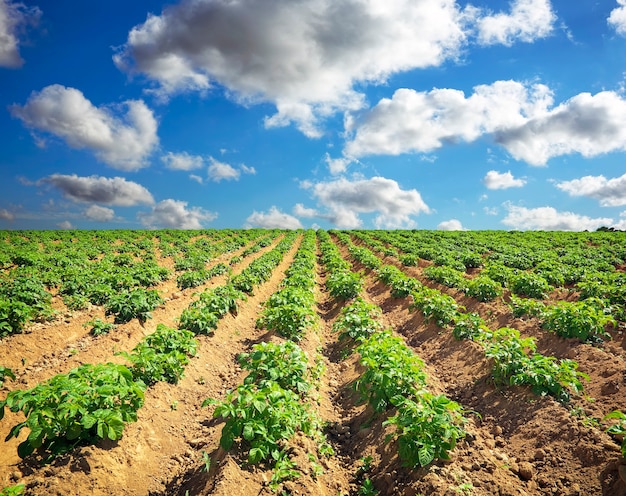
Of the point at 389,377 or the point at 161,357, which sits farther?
the point at 161,357

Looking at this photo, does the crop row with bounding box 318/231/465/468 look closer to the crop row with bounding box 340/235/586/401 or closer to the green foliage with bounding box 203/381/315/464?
the crop row with bounding box 340/235/586/401

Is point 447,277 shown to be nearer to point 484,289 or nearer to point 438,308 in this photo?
point 484,289

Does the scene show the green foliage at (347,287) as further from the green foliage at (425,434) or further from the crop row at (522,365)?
the green foliage at (425,434)

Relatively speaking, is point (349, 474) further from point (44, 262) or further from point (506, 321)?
point (44, 262)

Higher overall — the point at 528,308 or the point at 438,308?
the point at 528,308

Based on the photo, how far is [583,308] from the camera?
29.2 feet

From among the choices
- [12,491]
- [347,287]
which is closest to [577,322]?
[347,287]

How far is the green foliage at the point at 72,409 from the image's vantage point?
4.22 metres

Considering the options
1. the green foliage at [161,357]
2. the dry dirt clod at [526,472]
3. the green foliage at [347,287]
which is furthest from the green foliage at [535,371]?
the green foliage at [347,287]

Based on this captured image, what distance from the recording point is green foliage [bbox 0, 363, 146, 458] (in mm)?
4219

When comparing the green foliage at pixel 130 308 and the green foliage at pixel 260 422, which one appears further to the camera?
the green foliage at pixel 130 308

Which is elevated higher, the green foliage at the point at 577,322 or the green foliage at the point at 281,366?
the green foliage at the point at 577,322

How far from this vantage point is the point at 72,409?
4.29 m

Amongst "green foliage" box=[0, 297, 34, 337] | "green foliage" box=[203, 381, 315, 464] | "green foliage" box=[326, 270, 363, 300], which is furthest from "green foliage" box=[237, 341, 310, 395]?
"green foliage" box=[326, 270, 363, 300]
